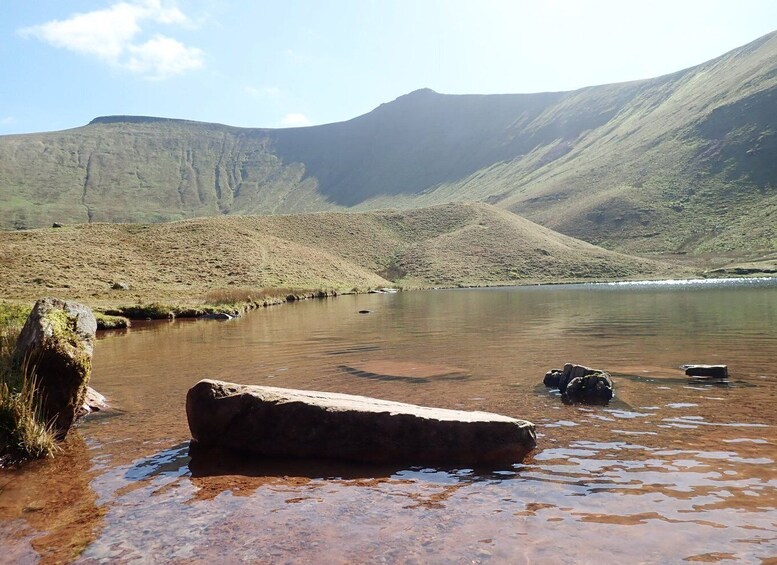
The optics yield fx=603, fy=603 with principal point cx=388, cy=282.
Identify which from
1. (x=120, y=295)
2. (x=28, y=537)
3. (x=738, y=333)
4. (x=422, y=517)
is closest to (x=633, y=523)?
(x=422, y=517)

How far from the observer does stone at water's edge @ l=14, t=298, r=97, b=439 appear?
9695 millimetres

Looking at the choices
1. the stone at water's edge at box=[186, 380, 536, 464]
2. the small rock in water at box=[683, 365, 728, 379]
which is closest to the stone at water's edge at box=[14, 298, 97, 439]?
the stone at water's edge at box=[186, 380, 536, 464]

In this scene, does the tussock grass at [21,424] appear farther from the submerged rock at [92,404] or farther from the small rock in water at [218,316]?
the small rock in water at [218,316]

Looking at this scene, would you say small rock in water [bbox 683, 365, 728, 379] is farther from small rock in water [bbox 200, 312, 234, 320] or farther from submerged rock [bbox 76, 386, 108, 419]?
small rock in water [bbox 200, 312, 234, 320]

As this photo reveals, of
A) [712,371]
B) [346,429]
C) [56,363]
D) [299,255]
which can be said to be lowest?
[712,371]

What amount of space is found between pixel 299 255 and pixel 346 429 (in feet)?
312

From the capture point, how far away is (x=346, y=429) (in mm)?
8836

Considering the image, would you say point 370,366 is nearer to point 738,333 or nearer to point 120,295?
point 738,333

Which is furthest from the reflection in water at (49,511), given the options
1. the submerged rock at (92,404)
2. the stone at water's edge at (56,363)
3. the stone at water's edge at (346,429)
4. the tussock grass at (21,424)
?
the submerged rock at (92,404)

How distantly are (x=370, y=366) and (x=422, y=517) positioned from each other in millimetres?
11937

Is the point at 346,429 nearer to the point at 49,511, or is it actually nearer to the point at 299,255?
the point at 49,511

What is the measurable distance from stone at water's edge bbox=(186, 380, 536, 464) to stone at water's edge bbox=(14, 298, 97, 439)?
2.20 metres

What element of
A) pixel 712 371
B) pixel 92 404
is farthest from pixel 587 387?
pixel 92 404

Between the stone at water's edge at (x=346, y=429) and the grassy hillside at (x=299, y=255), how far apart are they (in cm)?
4741
